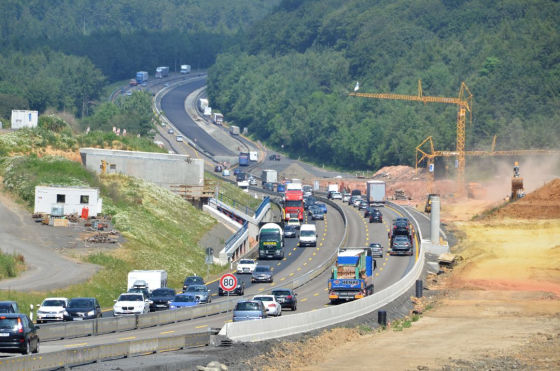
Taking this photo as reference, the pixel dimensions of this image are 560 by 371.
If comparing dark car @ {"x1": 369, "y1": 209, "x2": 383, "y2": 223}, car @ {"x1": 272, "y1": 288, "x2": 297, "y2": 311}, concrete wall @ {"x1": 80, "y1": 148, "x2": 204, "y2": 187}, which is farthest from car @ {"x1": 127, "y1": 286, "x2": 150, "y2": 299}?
dark car @ {"x1": 369, "y1": 209, "x2": 383, "y2": 223}

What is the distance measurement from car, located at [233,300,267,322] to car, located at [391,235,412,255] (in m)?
46.5

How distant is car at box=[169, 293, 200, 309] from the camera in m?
67.1

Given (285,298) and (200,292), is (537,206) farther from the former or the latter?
(285,298)

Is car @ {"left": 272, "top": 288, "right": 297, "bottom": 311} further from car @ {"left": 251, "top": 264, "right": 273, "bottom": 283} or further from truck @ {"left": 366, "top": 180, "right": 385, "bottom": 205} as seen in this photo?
truck @ {"left": 366, "top": 180, "right": 385, "bottom": 205}

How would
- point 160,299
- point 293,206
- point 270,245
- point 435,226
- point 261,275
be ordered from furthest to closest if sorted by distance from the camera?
1. point 293,206
2. point 435,226
3. point 270,245
4. point 261,275
5. point 160,299

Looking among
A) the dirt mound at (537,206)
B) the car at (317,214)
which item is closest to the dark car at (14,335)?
the car at (317,214)

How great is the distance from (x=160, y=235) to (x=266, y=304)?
130 ft

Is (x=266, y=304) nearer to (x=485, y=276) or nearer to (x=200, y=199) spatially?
(x=485, y=276)

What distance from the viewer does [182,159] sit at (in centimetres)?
12888

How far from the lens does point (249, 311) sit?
58531 millimetres

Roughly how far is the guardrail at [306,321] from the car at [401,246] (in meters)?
24.4

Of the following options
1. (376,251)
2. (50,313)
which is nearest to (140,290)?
(50,313)

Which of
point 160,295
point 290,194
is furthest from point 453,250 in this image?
point 160,295

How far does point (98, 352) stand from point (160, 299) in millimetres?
25665
